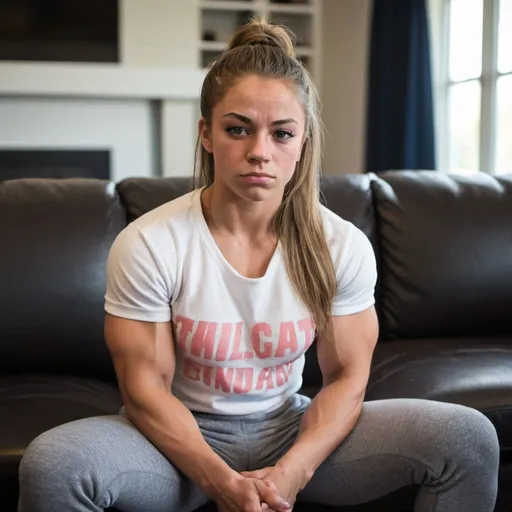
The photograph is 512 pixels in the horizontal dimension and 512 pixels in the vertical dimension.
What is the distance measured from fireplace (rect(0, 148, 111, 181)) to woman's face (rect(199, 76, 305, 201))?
3.15 meters

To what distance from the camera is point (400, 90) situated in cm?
387

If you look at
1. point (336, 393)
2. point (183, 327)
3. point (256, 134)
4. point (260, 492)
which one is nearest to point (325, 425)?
point (336, 393)

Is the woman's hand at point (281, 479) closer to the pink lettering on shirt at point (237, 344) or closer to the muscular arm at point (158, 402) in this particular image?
the muscular arm at point (158, 402)

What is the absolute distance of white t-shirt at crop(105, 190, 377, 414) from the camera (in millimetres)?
1266

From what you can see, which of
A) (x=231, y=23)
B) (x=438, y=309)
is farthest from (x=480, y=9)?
(x=438, y=309)

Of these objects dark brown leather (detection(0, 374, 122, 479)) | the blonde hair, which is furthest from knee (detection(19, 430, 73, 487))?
the blonde hair

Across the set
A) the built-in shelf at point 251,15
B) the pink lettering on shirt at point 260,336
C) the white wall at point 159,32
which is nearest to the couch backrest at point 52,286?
the pink lettering on shirt at point 260,336

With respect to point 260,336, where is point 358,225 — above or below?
above

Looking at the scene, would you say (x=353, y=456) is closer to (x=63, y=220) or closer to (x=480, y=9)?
(x=63, y=220)

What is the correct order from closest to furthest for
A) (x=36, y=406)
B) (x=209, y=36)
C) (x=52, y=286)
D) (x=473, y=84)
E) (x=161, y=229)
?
(x=161, y=229) → (x=36, y=406) → (x=52, y=286) → (x=473, y=84) → (x=209, y=36)

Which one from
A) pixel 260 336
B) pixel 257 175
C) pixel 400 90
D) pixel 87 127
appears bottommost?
pixel 260 336

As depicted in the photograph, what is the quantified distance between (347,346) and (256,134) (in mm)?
401

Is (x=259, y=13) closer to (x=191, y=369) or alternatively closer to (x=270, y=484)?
(x=191, y=369)

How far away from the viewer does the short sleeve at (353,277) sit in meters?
1.35
